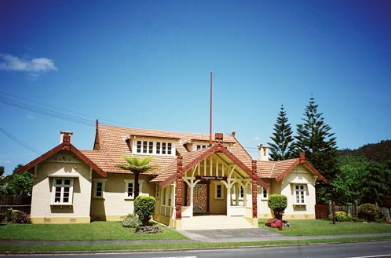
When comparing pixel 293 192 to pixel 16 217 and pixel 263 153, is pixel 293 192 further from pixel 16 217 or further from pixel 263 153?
pixel 16 217

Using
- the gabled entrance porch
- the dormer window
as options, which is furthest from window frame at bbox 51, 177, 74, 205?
the dormer window

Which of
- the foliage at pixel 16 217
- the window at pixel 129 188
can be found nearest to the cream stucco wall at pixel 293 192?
the window at pixel 129 188

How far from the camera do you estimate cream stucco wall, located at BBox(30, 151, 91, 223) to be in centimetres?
2144

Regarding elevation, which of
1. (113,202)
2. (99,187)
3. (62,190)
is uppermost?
(99,187)

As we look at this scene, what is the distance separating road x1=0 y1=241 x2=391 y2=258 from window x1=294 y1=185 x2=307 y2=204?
44.7ft

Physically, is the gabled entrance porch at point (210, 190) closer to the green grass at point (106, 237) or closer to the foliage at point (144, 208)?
the foliage at point (144, 208)

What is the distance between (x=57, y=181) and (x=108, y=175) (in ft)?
13.3

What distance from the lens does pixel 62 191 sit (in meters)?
22.1

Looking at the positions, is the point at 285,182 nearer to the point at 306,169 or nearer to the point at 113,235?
the point at 306,169

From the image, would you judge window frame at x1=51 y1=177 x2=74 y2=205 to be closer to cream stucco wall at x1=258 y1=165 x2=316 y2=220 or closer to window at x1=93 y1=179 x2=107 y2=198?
window at x1=93 y1=179 x2=107 y2=198

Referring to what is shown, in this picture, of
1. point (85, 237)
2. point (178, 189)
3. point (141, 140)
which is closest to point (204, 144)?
point (141, 140)

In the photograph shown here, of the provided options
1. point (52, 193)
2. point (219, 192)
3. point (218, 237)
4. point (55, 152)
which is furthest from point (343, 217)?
point (55, 152)

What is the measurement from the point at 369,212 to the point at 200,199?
15.2 meters

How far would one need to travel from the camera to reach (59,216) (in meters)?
21.8
